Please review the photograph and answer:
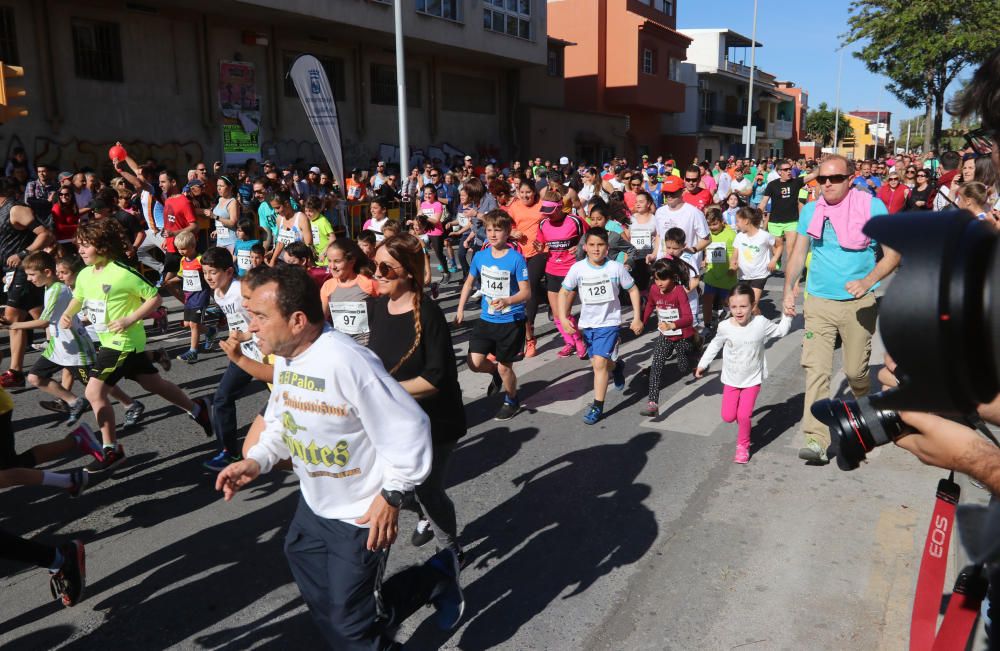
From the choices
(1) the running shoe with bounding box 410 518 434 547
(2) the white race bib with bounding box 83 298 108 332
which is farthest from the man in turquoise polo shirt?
(2) the white race bib with bounding box 83 298 108 332

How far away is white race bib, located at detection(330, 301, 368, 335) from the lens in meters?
5.86

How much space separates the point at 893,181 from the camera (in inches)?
622

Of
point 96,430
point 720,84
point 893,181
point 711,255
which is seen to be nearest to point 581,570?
point 96,430

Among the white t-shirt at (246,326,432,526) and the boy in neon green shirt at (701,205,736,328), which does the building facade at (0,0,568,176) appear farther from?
the white t-shirt at (246,326,432,526)

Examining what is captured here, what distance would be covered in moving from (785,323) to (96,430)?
19.0 ft

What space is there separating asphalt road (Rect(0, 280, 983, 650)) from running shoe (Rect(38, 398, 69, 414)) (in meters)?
0.16

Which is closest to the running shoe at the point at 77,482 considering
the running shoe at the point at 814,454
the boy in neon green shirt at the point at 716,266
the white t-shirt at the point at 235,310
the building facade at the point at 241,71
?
the white t-shirt at the point at 235,310

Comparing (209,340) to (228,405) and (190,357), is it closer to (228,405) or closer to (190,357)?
(190,357)

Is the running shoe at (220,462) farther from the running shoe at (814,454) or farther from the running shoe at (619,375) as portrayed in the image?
the running shoe at (814,454)

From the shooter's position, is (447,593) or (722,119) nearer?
(447,593)

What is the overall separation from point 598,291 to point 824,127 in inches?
3387

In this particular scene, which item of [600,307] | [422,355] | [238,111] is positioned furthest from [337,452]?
[238,111]

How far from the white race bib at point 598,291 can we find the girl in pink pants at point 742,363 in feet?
3.61

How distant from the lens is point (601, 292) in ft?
22.1
